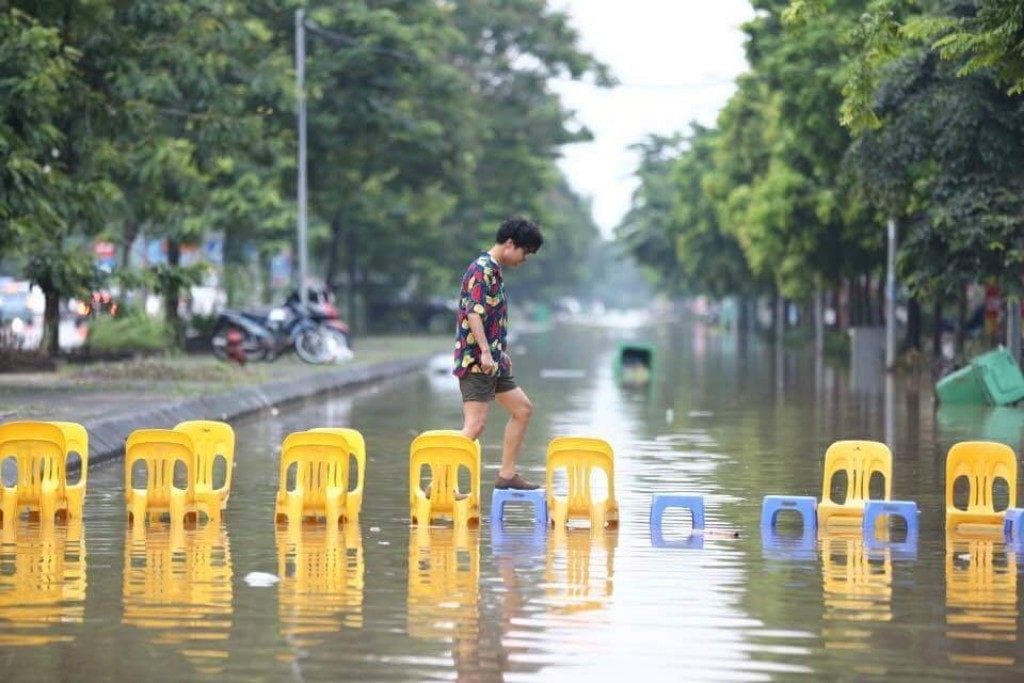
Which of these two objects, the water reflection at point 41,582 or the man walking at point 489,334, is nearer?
the water reflection at point 41,582

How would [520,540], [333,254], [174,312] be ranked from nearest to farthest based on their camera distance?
[520,540] < [174,312] < [333,254]

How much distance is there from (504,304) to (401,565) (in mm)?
3966

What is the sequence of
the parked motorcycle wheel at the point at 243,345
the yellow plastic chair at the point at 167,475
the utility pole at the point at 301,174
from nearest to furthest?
the yellow plastic chair at the point at 167,475, the parked motorcycle wheel at the point at 243,345, the utility pole at the point at 301,174

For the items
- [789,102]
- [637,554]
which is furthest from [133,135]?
[637,554]

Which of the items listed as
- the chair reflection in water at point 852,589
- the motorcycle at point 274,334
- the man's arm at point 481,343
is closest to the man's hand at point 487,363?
the man's arm at point 481,343

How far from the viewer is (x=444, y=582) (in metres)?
11.8

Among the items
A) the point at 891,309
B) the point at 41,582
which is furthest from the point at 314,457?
the point at 891,309

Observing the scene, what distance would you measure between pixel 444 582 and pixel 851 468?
4.41 m

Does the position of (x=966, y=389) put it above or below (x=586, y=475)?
above

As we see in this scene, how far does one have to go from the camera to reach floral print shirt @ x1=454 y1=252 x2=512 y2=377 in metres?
15.9

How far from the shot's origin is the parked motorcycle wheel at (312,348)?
150 ft

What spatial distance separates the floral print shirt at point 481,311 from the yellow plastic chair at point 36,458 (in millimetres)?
2895

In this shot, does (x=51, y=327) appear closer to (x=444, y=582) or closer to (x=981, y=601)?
(x=444, y=582)

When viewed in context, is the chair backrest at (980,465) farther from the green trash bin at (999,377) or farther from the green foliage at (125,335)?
the green foliage at (125,335)
